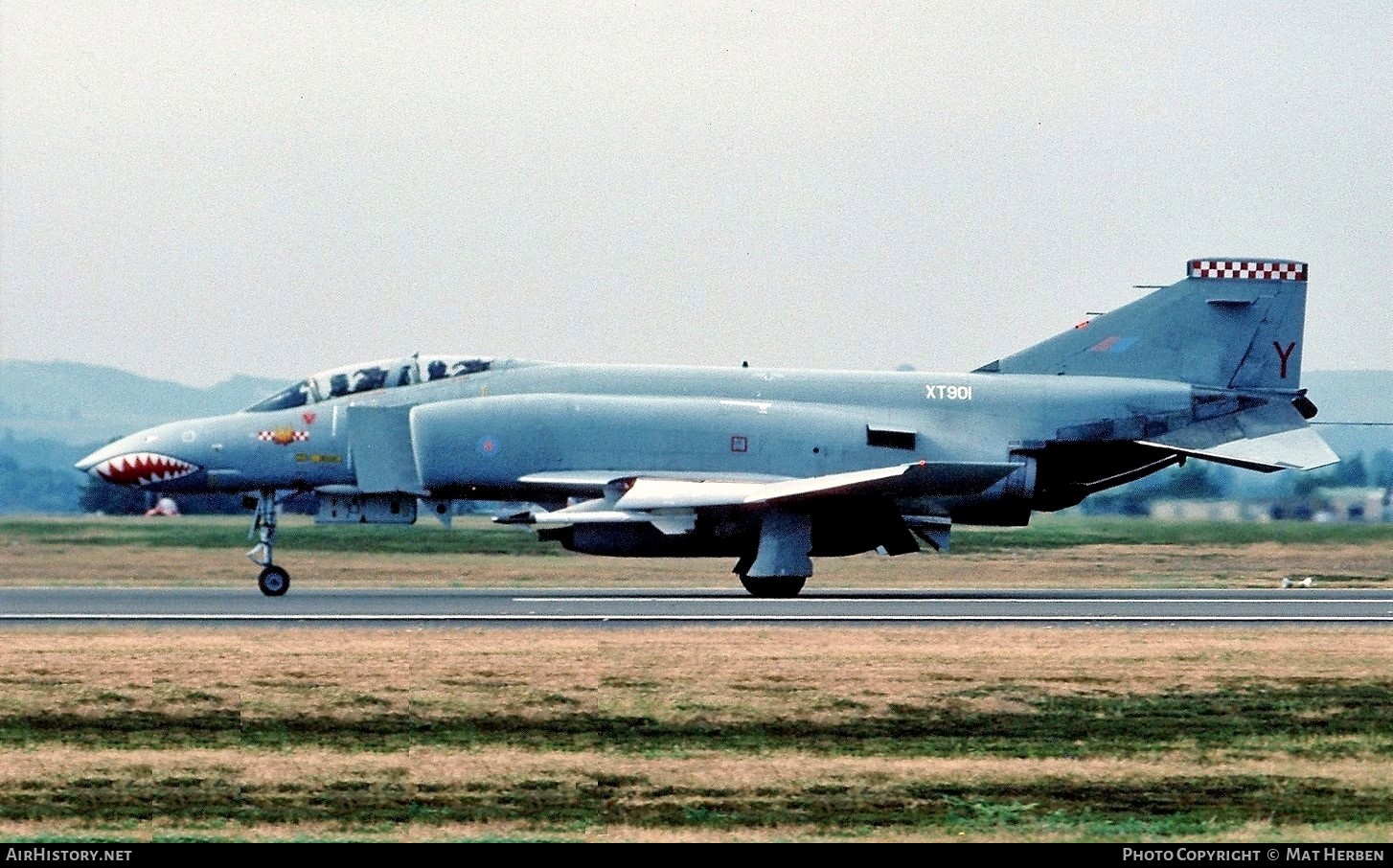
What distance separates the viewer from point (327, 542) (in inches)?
1473

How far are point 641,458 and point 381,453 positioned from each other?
3290mm

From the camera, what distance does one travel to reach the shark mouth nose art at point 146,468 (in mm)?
24766

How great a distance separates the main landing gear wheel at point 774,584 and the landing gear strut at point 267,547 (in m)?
5.70

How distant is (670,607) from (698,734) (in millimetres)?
9614

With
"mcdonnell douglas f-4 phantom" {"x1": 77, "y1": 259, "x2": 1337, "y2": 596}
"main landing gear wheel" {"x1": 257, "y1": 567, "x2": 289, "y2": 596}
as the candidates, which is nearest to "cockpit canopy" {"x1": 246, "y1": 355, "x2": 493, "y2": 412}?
"mcdonnell douglas f-4 phantom" {"x1": 77, "y1": 259, "x2": 1337, "y2": 596}

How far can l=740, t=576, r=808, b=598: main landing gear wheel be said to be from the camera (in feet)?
79.0

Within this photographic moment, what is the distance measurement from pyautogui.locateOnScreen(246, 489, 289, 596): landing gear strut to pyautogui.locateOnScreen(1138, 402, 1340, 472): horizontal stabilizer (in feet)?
37.7

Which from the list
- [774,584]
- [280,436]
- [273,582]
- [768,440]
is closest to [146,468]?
[280,436]

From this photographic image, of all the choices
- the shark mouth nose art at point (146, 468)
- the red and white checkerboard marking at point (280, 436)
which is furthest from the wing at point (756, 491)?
the shark mouth nose art at point (146, 468)

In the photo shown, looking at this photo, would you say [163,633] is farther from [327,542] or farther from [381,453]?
[327,542]

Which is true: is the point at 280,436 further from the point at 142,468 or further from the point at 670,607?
the point at 670,607

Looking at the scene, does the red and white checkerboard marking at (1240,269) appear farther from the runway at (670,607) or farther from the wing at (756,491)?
the wing at (756,491)

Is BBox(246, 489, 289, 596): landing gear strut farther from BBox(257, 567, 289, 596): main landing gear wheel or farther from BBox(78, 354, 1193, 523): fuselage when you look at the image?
BBox(78, 354, 1193, 523): fuselage

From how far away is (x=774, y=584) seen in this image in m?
24.2
